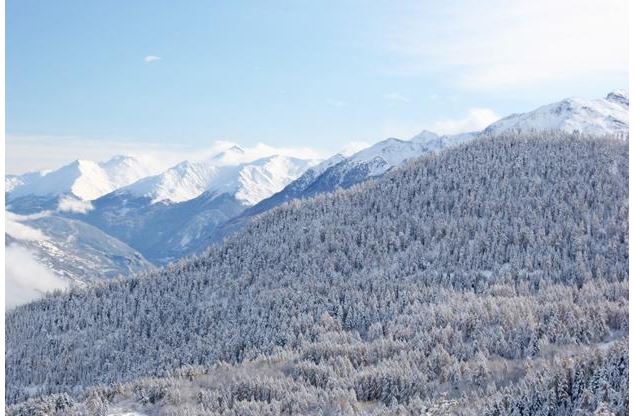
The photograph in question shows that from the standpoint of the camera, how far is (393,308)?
91125mm

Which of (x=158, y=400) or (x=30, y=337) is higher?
(x=158, y=400)

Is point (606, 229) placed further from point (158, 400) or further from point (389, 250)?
point (158, 400)

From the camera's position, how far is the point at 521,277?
97.4 metres

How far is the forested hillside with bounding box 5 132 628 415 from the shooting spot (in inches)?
1911

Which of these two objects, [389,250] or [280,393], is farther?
[389,250]

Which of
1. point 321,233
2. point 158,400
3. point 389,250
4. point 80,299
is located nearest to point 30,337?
point 80,299

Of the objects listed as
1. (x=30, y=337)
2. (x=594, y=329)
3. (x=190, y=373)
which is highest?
(x=594, y=329)

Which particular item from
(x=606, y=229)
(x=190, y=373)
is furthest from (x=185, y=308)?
(x=606, y=229)

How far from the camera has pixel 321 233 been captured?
481 feet

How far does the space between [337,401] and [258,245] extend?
349 feet

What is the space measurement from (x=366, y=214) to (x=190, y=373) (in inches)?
3718

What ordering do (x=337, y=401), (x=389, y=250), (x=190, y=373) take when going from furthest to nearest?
(x=389, y=250) < (x=190, y=373) < (x=337, y=401)

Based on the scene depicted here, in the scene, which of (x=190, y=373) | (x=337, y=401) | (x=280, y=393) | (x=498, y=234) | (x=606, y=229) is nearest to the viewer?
(x=337, y=401)

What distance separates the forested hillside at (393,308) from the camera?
48.5 metres
